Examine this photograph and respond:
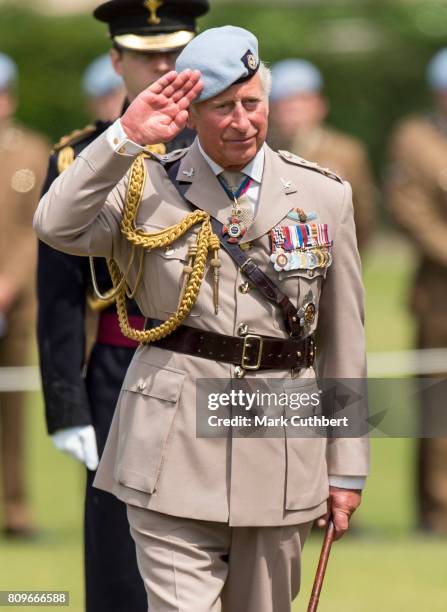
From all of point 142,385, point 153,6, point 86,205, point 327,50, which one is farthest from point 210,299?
point 327,50

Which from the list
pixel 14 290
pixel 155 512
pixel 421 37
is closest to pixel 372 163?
pixel 421 37

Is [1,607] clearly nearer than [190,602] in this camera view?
No

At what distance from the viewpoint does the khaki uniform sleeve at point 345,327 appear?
4.29 meters

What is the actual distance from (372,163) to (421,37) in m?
2.22

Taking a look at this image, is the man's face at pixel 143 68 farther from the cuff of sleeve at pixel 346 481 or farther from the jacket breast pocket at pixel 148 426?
the cuff of sleeve at pixel 346 481

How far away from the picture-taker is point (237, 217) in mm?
4176

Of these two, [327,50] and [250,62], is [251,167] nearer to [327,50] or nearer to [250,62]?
[250,62]

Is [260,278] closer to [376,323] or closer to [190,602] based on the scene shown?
[190,602]

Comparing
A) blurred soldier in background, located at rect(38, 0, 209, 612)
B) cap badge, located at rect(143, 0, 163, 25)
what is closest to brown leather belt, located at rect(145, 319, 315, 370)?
blurred soldier in background, located at rect(38, 0, 209, 612)

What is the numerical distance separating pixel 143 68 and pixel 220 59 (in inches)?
48.8

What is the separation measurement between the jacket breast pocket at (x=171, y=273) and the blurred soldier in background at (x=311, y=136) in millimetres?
5042

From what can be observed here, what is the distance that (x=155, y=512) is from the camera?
4129 mm

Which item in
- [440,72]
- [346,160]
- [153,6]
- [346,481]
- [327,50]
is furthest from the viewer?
[327,50]

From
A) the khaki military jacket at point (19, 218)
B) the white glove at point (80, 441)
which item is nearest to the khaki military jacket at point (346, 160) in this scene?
the khaki military jacket at point (19, 218)
